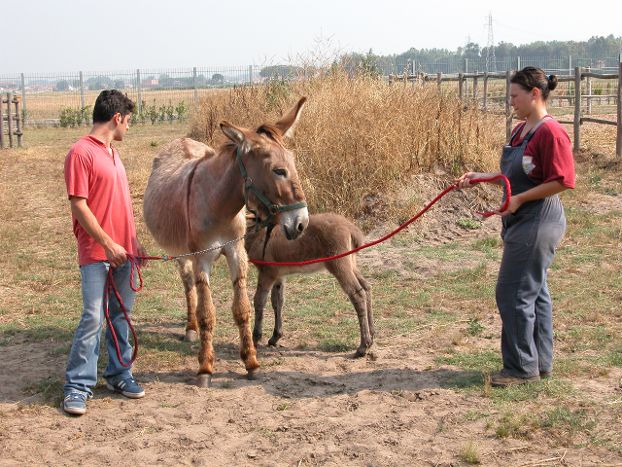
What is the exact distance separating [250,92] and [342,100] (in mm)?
6493

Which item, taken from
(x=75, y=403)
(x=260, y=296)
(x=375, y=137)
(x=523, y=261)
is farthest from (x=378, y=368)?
(x=375, y=137)

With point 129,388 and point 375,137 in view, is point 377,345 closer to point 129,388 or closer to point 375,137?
point 129,388

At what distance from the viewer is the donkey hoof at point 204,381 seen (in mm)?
5680

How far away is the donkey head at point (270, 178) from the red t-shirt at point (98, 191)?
85cm

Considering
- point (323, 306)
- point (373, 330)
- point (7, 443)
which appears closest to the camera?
point (7, 443)

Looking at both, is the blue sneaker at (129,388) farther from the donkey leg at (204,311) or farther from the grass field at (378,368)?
the donkey leg at (204,311)

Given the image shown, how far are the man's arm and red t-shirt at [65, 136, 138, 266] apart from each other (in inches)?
2.4

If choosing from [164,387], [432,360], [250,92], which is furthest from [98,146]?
[250,92]

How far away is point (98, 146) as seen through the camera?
5.12 meters

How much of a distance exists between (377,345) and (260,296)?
1.13 meters

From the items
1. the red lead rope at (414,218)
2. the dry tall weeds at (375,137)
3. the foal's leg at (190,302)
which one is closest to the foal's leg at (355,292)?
the red lead rope at (414,218)

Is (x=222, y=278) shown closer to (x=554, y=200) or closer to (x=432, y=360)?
(x=432, y=360)

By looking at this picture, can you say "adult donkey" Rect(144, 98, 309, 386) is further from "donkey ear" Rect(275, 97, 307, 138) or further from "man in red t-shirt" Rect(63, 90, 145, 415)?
"man in red t-shirt" Rect(63, 90, 145, 415)

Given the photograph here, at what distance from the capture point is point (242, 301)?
585cm
